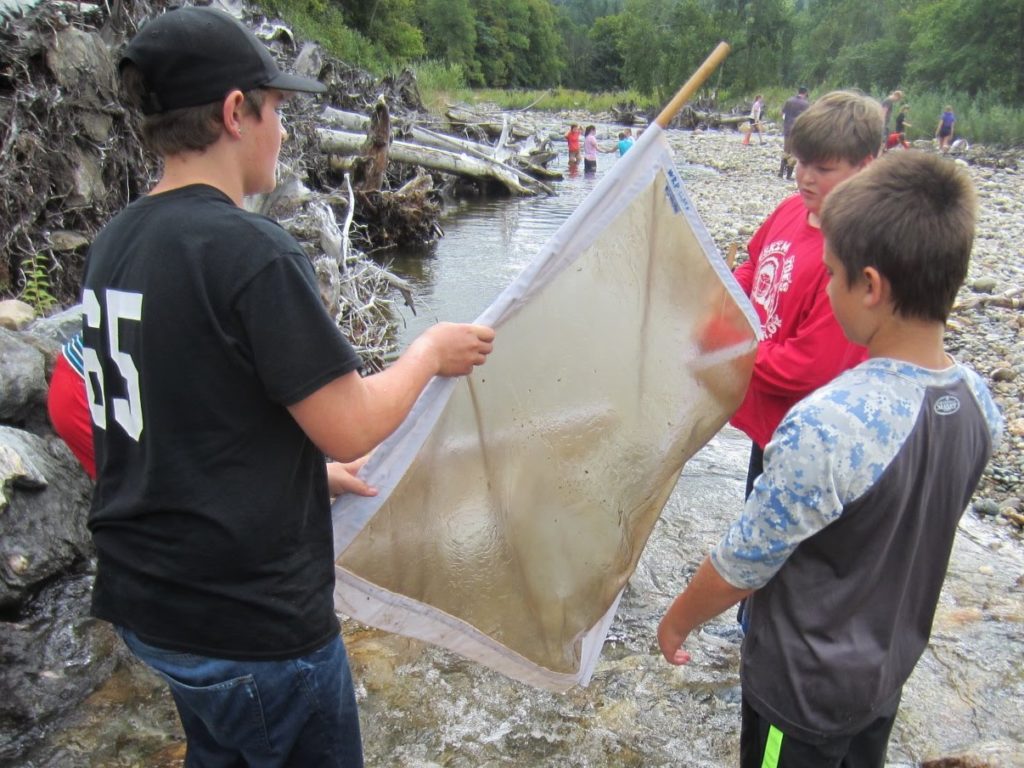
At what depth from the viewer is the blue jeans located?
1.51m

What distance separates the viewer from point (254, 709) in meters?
1.53

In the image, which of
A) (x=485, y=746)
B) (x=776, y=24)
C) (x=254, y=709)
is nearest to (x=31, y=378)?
(x=485, y=746)

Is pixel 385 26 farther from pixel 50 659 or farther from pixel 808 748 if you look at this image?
pixel 808 748

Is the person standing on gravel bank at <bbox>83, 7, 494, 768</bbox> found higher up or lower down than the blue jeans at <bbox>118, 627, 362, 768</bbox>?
higher up

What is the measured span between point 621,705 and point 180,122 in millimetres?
2650

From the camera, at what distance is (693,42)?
70.4m

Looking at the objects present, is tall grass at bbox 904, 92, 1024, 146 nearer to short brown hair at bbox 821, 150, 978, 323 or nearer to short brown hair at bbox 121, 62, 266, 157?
short brown hair at bbox 821, 150, 978, 323

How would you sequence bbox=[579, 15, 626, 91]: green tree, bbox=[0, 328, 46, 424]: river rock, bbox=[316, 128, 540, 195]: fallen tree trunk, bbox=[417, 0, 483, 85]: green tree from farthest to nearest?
bbox=[579, 15, 626, 91]: green tree, bbox=[417, 0, 483, 85]: green tree, bbox=[316, 128, 540, 195]: fallen tree trunk, bbox=[0, 328, 46, 424]: river rock

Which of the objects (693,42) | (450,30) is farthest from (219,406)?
(450,30)

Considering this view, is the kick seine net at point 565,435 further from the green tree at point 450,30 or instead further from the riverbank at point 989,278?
the green tree at point 450,30

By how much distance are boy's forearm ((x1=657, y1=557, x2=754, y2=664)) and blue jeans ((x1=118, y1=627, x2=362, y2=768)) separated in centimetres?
75

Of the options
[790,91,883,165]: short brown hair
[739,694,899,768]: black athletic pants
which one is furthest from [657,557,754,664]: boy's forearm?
[790,91,883,165]: short brown hair

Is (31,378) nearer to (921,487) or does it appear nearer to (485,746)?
(485,746)

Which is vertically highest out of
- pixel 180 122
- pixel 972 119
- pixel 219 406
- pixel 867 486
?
pixel 180 122
